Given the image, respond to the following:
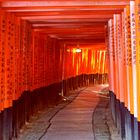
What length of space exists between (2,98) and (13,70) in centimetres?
141

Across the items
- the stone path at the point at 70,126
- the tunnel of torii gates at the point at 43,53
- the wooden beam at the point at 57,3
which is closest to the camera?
the tunnel of torii gates at the point at 43,53

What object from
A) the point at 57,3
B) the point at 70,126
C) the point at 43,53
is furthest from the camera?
the point at 43,53

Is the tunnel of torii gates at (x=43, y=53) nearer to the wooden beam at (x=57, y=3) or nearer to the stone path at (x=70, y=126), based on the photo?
the wooden beam at (x=57, y=3)

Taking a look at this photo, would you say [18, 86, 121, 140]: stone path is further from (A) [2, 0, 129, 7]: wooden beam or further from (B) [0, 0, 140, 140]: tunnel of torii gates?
(A) [2, 0, 129, 7]: wooden beam

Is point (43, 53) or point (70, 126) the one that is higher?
point (43, 53)

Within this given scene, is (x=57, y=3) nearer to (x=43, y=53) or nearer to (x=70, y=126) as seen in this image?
(x=70, y=126)

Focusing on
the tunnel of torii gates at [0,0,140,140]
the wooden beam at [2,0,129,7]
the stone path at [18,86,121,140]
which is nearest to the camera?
the tunnel of torii gates at [0,0,140,140]

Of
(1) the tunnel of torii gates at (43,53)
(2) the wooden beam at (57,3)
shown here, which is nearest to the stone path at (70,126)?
(1) the tunnel of torii gates at (43,53)

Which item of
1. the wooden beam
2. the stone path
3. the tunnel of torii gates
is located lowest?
the stone path

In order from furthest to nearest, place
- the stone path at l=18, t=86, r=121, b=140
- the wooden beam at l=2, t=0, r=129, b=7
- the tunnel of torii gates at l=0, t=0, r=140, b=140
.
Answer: the stone path at l=18, t=86, r=121, b=140
the wooden beam at l=2, t=0, r=129, b=7
the tunnel of torii gates at l=0, t=0, r=140, b=140

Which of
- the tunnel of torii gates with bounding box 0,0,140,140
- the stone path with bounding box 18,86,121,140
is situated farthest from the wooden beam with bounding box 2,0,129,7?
the stone path with bounding box 18,86,121,140

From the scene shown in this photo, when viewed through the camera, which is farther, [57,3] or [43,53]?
[43,53]

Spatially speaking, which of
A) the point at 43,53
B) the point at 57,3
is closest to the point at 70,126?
the point at 43,53

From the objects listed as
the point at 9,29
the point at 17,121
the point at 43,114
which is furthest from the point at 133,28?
the point at 43,114
